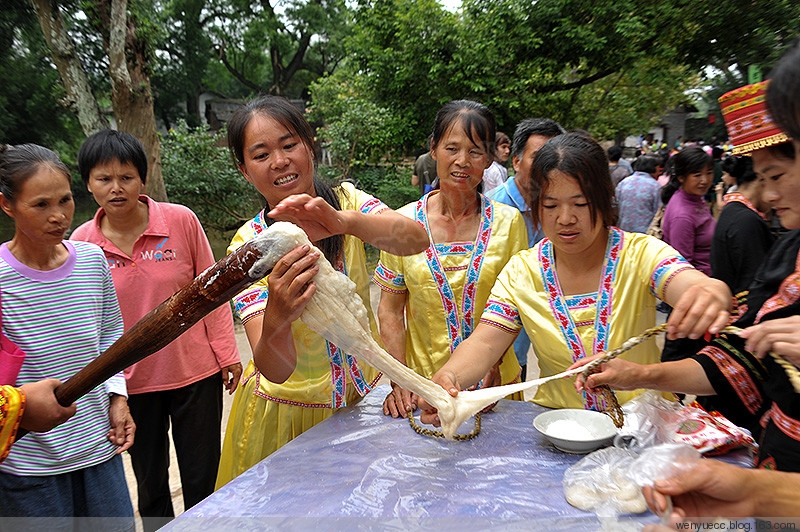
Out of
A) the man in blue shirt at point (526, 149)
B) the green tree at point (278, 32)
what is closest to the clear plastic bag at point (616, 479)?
Result: the man in blue shirt at point (526, 149)

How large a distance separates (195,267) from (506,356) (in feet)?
5.09

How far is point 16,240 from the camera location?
1985 mm

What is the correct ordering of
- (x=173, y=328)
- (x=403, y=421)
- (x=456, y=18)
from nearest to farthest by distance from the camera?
(x=173, y=328) < (x=403, y=421) < (x=456, y=18)

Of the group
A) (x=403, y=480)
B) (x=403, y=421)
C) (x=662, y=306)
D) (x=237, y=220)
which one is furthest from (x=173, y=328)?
(x=237, y=220)

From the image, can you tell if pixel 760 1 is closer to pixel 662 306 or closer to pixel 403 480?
pixel 662 306

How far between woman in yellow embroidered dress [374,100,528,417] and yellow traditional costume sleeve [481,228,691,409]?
310mm

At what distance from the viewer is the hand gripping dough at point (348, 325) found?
4.44ft

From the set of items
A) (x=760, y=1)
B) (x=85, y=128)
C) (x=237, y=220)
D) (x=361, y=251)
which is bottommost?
(x=361, y=251)

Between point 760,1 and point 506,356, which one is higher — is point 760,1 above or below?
above

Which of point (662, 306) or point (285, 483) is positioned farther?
point (662, 306)

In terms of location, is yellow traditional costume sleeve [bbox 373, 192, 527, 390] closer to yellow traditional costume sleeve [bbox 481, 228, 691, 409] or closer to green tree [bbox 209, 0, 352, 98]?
yellow traditional costume sleeve [bbox 481, 228, 691, 409]

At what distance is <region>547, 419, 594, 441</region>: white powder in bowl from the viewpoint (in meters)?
1.59

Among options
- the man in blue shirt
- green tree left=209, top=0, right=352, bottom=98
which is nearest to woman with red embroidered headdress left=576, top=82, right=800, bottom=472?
the man in blue shirt

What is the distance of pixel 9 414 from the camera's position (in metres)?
1.54
